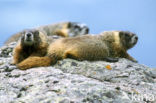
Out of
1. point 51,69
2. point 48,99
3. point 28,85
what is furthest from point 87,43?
point 48,99

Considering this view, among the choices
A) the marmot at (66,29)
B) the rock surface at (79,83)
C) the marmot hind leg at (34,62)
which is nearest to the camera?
the rock surface at (79,83)

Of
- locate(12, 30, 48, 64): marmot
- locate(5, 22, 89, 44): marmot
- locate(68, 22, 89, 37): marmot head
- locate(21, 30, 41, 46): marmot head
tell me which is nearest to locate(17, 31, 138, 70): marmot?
locate(12, 30, 48, 64): marmot

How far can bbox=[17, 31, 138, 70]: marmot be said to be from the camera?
29.0ft

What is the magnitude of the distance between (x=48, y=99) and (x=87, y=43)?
454 cm

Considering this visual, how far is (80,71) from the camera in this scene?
323 inches

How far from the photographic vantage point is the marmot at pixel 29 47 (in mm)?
9438

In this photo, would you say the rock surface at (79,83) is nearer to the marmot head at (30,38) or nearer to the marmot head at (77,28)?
the marmot head at (30,38)

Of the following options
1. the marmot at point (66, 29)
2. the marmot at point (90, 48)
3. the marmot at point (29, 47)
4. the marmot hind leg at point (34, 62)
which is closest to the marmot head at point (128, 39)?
the marmot at point (90, 48)

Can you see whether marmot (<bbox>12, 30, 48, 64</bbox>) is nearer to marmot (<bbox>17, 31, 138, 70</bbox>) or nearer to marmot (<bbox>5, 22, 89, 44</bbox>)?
marmot (<bbox>17, 31, 138, 70</bbox>)

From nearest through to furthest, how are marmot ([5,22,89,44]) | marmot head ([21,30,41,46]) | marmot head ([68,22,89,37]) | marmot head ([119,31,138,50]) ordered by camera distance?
marmot head ([21,30,41,46]), marmot head ([119,31,138,50]), marmot ([5,22,89,44]), marmot head ([68,22,89,37])

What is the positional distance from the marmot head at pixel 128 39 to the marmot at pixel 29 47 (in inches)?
132

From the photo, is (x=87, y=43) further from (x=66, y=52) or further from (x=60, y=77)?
(x=60, y=77)

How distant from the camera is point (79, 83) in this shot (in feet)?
21.8

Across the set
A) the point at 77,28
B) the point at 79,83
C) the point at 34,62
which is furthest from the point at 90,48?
the point at 77,28
